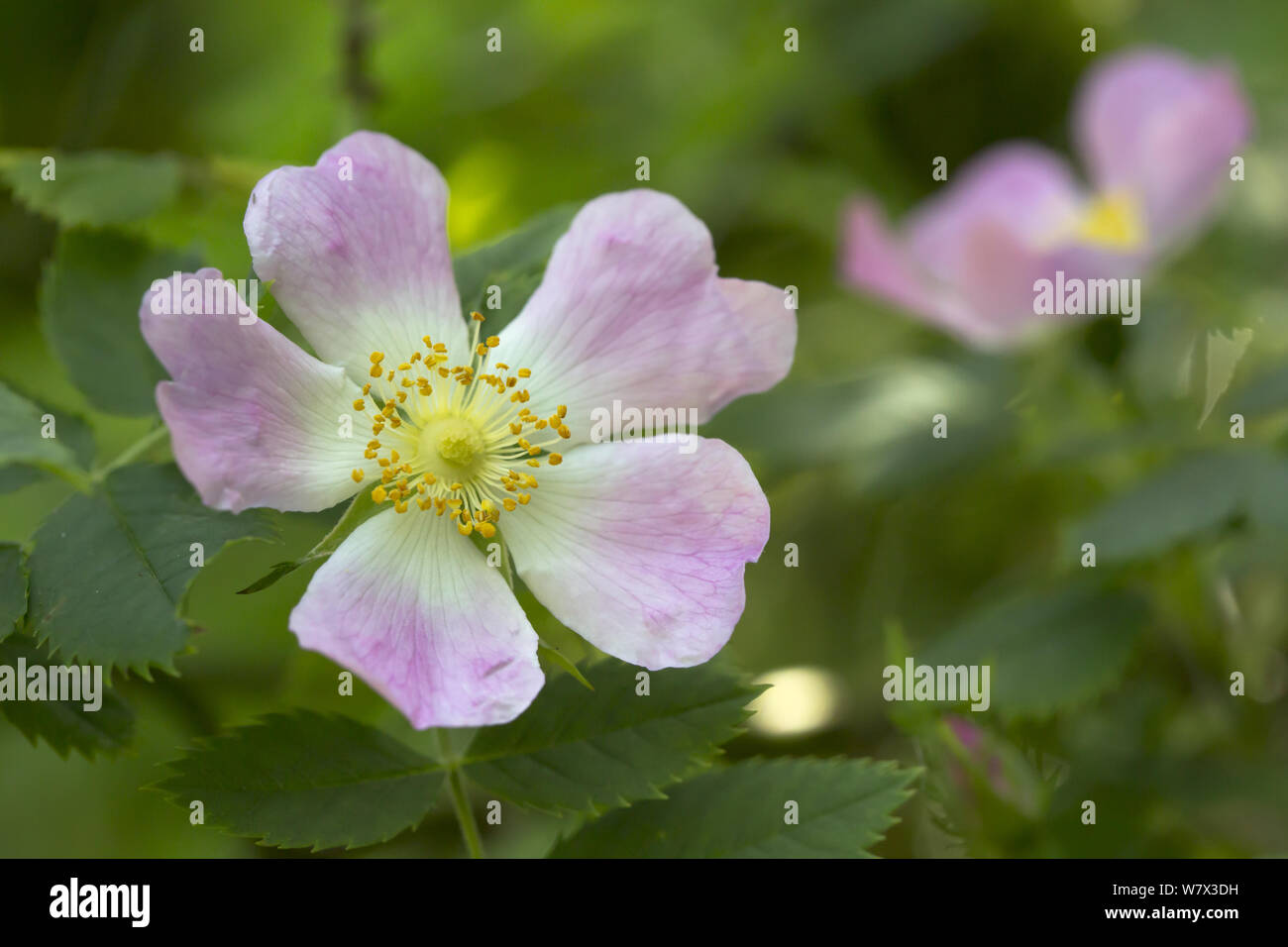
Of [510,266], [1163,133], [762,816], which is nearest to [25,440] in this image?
[510,266]

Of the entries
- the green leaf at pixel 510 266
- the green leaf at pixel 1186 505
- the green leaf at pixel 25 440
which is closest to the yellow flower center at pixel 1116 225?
the green leaf at pixel 1186 505

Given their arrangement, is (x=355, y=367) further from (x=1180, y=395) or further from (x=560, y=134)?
(x=560, y=134)

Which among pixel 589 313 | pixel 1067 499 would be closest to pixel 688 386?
pixel 589 313

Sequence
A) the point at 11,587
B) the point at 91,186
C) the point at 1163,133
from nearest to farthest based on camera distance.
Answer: the point at 11,587 < the point at 91,186 < the point at 1163,133

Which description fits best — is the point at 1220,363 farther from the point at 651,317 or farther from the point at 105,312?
the point at 105,312

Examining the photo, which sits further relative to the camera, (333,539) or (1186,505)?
(1186,505)

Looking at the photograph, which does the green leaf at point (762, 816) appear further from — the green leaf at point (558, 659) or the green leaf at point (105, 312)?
the green leaf at point (105, 312)
